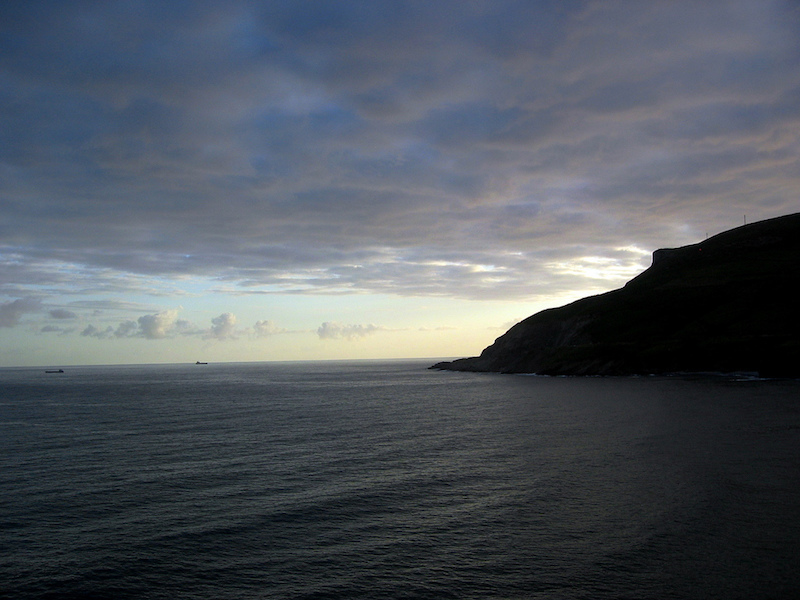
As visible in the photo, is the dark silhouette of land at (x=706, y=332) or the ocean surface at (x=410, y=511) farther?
the dark silhouette of land at (x=706, y=332)

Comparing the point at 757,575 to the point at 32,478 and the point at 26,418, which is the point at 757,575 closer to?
the point at 32,478

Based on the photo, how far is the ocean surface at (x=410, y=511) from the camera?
1038 inches

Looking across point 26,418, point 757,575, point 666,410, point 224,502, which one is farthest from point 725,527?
point 26,418

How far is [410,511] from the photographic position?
36.3 m

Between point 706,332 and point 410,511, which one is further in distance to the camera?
point 706,332

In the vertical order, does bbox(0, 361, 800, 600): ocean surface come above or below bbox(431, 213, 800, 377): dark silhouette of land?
below

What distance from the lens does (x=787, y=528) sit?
3141 centimetres

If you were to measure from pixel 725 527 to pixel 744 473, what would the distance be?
1371 cm

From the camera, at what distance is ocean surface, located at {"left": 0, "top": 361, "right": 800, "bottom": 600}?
2638cm

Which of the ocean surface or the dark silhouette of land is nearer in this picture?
the ocean surface

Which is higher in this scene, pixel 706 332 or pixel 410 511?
pixel 706 332

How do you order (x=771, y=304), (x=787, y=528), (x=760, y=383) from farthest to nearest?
1. (x=771, y=304)
2. (x=760, y=383)
3. (x=787, y=528)

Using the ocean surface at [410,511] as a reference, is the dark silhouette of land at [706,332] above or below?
above

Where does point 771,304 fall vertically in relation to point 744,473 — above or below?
above
